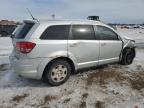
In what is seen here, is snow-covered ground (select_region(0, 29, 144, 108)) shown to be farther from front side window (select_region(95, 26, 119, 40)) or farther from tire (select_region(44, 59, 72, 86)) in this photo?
front side window (select_region(95, 26, 119, 40))

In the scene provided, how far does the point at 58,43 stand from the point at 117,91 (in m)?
1.92

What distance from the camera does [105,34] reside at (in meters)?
6.39

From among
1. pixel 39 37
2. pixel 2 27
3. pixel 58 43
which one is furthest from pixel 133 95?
pixel 2 27

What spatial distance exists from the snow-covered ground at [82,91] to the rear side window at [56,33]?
1.31 meters

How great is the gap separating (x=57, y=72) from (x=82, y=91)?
837mm

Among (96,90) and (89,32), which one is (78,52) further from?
(96,90)

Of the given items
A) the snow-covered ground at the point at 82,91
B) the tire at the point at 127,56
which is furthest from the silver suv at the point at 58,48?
the tire at the point at 127,56

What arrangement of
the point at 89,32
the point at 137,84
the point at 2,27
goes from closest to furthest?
the point at 137,84 < the point at 89,32 < the point at 2,27

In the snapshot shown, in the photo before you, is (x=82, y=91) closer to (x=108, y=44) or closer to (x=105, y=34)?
(x=108, y=44)

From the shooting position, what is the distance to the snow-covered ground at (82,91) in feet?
14.4

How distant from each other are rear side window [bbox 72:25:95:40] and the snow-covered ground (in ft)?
4.05

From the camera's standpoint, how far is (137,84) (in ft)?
18.0

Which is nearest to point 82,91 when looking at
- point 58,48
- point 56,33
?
point 58,48

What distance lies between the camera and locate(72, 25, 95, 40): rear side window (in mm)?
5629
